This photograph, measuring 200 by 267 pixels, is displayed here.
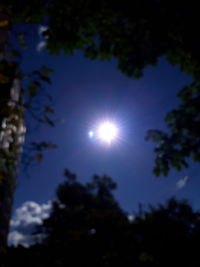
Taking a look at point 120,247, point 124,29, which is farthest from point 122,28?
point 120,247

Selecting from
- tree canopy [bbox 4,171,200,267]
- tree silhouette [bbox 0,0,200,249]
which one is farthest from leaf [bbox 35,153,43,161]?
tree canopy [bbox 4,171,200,267]

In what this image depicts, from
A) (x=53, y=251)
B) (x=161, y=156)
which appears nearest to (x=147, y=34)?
(x=161, y=156)

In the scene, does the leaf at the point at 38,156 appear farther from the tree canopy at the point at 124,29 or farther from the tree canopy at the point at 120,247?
the tree canopy at the point at 120,247

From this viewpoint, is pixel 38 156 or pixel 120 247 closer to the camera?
pixel 38 156

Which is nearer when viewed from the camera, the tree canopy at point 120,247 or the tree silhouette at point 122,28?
the tree silhouette at point 122,28

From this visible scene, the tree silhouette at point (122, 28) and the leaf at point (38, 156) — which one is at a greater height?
the tree silhouette at point (122, 28)

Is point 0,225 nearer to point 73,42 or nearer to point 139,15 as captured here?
point 73,42

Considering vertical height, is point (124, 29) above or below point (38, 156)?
above

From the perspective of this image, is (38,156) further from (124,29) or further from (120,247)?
(120,247)

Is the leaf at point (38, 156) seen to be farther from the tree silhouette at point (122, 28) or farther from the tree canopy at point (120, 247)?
the tree canopy at point (120, 247)

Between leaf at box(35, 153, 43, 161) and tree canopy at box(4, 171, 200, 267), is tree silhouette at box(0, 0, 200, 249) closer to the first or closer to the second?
leaf at box(35, 153, 43, 161)

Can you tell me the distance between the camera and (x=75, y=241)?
53.0 ft

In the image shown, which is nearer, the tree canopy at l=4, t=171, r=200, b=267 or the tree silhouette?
the tree silhouette

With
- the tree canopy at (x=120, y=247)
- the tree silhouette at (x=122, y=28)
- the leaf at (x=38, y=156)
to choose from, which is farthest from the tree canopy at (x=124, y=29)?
the tree canopy at (x=120, y=247)
